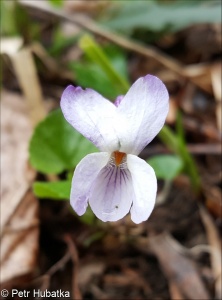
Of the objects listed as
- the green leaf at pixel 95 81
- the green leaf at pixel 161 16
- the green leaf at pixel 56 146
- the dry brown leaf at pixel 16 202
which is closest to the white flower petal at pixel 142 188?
the green leaf at pixel 56 146

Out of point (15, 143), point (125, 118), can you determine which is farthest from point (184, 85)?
point (125, 118)

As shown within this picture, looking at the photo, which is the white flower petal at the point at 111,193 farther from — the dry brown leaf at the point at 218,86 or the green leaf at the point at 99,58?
the dry brown leaf at the point at 218,86

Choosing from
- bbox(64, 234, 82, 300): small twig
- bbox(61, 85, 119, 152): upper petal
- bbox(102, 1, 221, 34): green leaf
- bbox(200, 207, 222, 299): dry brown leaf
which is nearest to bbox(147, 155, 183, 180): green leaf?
bbox(200, 207, 222, 299): dry brown leaf

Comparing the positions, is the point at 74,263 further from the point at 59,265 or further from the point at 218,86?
the point at 218,86

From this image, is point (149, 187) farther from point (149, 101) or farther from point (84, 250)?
point (84, 250)

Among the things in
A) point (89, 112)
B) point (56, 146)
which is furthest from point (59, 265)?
point (89, 112)

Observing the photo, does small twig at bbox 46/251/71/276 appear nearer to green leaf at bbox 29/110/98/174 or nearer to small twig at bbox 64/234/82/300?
small twig at bbox 64/234/82/300
